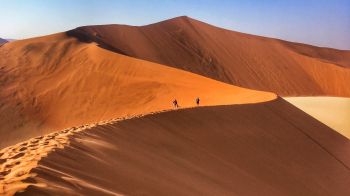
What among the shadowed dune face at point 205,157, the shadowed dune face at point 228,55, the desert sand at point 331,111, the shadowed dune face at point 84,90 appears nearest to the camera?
the shadowed dune face at point 205,157

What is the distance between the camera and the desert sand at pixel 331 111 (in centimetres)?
2230

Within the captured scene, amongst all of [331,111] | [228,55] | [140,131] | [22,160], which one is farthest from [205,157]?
[228,55]

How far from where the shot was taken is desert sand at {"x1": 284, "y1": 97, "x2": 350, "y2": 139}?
2230 cm

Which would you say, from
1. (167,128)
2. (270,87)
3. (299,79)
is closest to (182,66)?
(270,87)

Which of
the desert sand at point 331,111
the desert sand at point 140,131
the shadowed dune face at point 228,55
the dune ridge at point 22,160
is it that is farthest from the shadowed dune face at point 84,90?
the dune ridge at point 22,160

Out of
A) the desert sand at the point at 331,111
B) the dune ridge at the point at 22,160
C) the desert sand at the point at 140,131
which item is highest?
the dune ridge at the point at 22,160

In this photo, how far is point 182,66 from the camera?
123 ft

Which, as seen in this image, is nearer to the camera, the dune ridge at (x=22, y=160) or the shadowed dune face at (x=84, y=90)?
the dune ridge at (x=22, y=160)

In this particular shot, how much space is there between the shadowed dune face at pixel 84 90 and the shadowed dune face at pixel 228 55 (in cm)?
785

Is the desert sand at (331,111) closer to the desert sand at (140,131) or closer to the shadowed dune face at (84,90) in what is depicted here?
the desert sand at (140,131)

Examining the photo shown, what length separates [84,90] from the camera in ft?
68.3

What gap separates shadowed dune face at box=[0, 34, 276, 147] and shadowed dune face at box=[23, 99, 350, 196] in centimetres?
320

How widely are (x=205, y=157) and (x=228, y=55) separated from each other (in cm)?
3625

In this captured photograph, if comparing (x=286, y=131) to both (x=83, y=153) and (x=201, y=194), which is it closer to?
(x=201, y=194)
